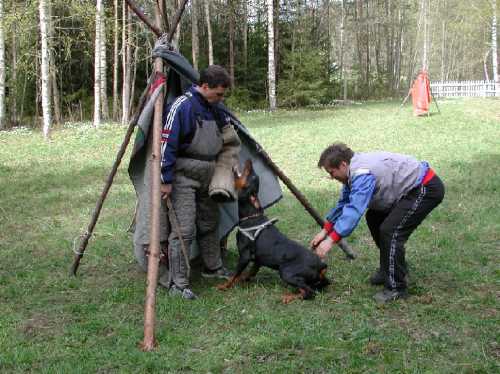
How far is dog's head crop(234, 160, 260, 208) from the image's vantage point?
18.3 feet

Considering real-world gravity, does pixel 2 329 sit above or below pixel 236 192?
below

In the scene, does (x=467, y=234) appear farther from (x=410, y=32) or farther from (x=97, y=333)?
(x=410, y=32)

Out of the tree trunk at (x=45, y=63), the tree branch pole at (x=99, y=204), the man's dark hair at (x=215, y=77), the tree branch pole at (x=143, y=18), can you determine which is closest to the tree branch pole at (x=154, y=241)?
the man's dark hair at (x=215, y=77)

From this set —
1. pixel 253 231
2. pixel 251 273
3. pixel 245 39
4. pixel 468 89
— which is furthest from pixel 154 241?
pixel 468 89

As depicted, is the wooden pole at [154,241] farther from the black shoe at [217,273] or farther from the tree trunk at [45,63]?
the tree trunk at [45,63]

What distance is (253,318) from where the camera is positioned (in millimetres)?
5004

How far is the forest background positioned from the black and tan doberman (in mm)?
14183

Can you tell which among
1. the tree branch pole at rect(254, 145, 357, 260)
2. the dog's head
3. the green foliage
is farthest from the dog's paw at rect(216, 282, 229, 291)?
the green foliage

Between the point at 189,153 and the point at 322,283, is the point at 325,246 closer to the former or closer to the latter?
the point at 322,283

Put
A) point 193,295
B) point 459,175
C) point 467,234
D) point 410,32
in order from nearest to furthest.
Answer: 1. point 193,295
2. point 467,234
3. point 459,175
4. point 410,32

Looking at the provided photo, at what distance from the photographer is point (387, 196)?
513cm

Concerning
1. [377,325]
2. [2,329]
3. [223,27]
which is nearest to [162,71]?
[2,329]

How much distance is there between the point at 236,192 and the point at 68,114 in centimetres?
2708

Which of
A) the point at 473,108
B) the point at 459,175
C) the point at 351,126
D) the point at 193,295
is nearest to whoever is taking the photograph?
the point at 193,295
